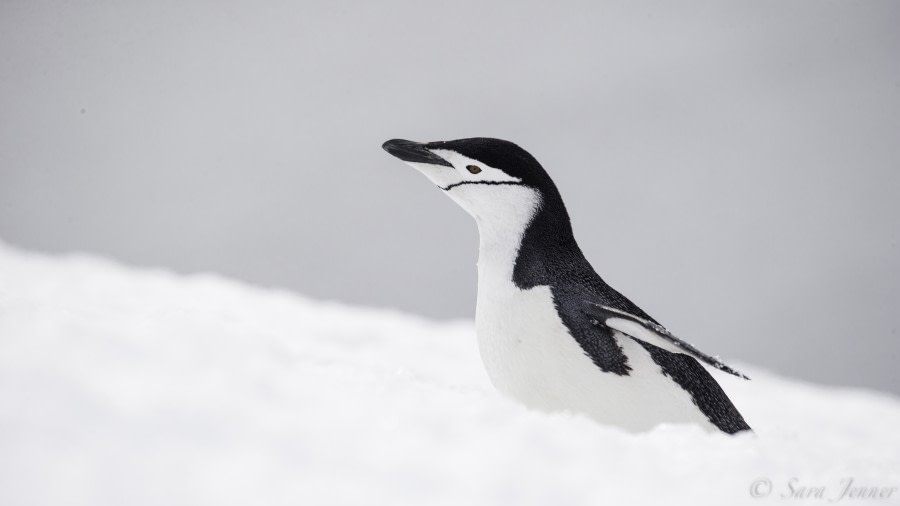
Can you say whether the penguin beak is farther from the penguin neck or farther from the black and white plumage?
the penguin neck

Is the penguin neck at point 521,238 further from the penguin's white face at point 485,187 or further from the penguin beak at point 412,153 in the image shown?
the penguin beak at point 412,153

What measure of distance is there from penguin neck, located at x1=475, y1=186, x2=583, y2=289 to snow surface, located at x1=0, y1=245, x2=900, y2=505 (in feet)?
1.54

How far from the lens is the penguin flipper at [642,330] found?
112 centimetres

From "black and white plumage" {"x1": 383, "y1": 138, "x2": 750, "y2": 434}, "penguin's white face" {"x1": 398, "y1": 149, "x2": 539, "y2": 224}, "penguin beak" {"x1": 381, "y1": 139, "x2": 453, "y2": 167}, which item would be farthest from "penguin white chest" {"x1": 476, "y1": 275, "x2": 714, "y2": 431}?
"penguin beak" {"x1": 381, "y1": 139, "x2": 453, "y2": 167}

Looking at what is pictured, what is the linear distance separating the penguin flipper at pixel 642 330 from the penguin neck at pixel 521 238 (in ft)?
0.42

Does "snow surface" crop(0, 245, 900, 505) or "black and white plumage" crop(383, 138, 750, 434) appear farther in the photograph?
"black and white plumage" crop(383, 138, 750, 434)

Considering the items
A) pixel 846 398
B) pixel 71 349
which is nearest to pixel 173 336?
pixel 71 349

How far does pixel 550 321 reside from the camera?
1213 millimetres

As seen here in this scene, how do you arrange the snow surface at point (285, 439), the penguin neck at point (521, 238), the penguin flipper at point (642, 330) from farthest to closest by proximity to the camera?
the penguin neck at point (521, 238)
the penguin flipper at point (642, 330)
the snow surface at point (285, 439)

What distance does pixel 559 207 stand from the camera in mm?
1356

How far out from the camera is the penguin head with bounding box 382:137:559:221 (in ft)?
4.24

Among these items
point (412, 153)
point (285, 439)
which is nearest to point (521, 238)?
point (412, 153)

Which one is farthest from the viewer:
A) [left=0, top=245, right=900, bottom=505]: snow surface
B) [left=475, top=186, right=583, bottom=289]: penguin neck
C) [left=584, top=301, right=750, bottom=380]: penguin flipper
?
[left=475, top=186, right=583, bottom=289]: penguin neck

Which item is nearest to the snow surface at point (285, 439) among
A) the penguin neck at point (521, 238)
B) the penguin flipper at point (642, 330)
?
the penguin flipper at point (642, 330)
